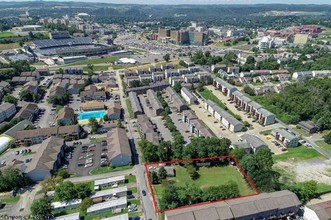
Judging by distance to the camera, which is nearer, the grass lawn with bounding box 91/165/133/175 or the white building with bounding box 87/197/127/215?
the white building with bounding box 87/197/127/215

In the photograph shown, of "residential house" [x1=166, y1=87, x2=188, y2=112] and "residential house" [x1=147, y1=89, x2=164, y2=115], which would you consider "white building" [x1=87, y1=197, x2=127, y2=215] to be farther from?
"residential house" [x1=166, y1=87, x2=188, y2=112]

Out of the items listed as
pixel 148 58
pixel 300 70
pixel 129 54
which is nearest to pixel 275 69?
pixel 300 70

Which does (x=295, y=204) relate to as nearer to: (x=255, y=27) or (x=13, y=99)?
(x=13, y=99)

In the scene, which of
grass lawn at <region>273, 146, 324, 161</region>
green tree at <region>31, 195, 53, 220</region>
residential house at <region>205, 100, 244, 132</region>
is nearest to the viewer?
green tree at <region>31, 195, 53, 220</region>

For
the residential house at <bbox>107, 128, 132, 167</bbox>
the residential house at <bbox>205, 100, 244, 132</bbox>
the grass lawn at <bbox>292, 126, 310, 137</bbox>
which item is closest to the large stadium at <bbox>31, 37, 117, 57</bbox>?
the residential house at <bbox>205, 100, 244, 132</bbox>

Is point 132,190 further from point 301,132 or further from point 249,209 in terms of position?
point 301,132

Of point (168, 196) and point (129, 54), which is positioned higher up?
point (168, 196)
